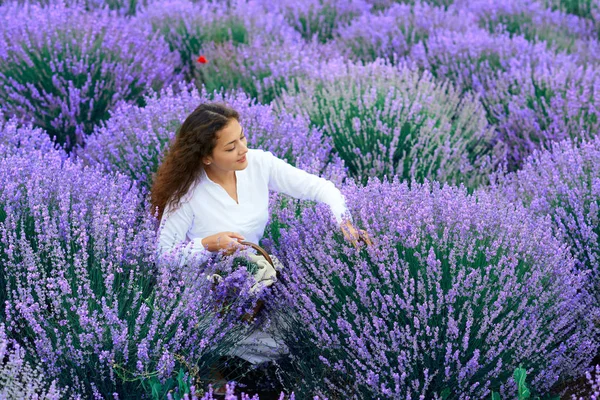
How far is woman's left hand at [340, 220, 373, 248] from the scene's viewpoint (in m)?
2.87

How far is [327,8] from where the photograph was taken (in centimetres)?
871

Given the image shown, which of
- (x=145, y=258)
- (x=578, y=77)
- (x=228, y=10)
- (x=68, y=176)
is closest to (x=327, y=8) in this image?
(x=228, y=10)

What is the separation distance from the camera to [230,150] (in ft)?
10.1

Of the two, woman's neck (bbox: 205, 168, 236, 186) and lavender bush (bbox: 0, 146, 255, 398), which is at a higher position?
woman's neck (bbox: 205, 168, 236, 186)

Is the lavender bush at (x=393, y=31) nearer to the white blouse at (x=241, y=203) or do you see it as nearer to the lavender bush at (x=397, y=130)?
the lavender bush at (x=397, y=130)

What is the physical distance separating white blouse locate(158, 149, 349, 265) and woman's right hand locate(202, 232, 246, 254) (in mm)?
40

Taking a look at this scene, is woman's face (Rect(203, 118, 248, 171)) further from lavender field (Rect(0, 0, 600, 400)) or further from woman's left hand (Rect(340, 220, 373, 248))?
woman's left hand (Rect(340, 220, 373, 248))

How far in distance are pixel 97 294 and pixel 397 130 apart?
2.25 metres

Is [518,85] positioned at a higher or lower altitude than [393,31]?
higher

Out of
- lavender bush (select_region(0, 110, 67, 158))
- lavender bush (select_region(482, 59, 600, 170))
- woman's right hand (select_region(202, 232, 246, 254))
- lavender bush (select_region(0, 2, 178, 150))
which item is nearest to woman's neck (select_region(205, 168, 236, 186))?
woman's right hand (select_region(202, 232, 246, 254))

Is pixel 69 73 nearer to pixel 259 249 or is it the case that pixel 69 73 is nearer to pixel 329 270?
pixel 259 249

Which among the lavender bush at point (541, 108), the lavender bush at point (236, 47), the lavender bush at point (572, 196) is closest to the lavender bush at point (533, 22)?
the lavender bush at point (541, 108)

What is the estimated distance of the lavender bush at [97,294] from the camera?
96.8 inches

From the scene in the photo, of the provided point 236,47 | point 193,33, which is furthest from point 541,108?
point 193,33
